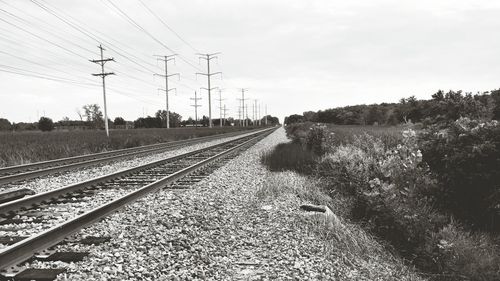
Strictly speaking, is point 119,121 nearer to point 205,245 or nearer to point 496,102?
point 496,102

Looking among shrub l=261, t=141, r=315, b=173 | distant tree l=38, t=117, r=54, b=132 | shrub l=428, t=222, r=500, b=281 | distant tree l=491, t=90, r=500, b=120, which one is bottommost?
shrub l=428, t=222, r=500, b=281

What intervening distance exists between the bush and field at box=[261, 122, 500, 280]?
0.01 metres

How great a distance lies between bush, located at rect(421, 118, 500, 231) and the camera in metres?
6.32

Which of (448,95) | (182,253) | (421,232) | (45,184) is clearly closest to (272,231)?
(182,253)

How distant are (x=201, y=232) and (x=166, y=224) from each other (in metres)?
0.55

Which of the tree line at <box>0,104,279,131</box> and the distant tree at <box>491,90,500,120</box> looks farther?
the tree line at <box>0,104,279,131</box>

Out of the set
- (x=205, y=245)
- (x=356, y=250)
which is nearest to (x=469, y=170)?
(x=356, y=250)

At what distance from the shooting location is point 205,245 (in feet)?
15.7

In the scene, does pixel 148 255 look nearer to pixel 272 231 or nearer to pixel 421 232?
pixel 272 231

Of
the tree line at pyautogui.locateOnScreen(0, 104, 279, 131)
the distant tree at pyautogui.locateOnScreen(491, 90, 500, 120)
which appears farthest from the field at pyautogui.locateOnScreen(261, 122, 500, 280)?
the tree line at pyautogui.locateOnScreen(0, 104, 279, 131)

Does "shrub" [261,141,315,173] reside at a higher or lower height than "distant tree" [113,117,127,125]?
lower

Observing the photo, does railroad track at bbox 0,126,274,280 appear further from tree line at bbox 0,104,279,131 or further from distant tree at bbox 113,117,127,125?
distant tree at bbox 113,117,127,125

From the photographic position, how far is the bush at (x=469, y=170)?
6.32m

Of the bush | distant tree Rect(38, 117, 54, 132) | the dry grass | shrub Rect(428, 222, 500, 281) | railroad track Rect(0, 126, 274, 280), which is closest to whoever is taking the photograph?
railroad track Rect(0, 126, 274, 280)
